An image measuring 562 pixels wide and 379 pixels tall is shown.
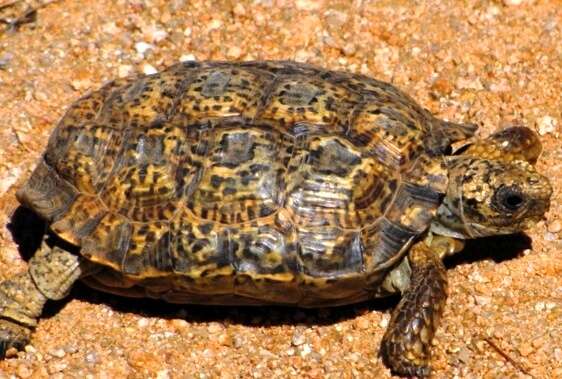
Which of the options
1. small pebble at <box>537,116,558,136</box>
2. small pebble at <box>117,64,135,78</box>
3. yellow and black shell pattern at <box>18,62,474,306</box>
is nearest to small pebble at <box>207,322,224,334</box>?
yellow and black shell pattern at <box>18,62,474,306</box>

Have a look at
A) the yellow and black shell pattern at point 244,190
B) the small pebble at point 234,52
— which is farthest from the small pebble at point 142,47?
the yellow and black shell pattern at point 244,190

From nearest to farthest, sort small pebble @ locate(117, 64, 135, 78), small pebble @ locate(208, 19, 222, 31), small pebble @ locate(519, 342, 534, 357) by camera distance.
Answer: small pebble @ locate(519, 342, 534, 357), small pebble @ locate(117, 64, 135, 78), small pebble @ locate(208, 19, 222, 31)

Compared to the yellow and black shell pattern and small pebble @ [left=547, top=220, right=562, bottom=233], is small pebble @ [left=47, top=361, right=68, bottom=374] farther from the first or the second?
small pebble @ [left=547, top=220, right=562, bottom=233]

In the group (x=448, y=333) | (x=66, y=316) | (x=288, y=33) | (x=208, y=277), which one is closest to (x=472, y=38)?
(x=288, y=33)

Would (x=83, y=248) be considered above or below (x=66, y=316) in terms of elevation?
above

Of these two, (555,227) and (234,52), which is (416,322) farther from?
(234,52)

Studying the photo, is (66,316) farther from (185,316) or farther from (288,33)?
(288,33)

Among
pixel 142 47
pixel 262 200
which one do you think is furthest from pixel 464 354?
pixel 142 47

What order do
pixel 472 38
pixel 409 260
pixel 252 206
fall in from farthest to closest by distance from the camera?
pixel 472 38, pixel 409 260, pixel 252 206
